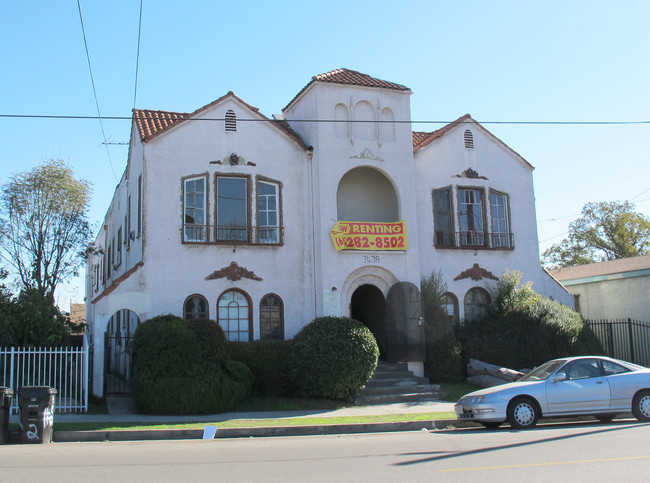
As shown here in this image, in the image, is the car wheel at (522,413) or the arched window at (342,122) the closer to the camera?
the car wheel at (522,413)

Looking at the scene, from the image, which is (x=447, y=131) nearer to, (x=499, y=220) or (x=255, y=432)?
(x=499, y=220)

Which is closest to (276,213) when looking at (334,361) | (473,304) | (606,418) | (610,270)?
(334,361)

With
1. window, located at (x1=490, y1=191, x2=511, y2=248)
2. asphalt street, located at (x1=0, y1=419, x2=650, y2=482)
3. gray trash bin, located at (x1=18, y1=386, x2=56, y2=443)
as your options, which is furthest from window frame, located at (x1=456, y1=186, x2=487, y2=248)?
gray trash bin, located at (x1=18, y1=386, x2=56, y2=443)

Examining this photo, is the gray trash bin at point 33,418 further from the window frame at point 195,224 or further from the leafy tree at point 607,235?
the leafy tree at point 607,235

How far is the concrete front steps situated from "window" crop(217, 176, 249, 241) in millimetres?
5625

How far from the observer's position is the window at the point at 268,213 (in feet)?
65.3

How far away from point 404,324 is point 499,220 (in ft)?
20.0

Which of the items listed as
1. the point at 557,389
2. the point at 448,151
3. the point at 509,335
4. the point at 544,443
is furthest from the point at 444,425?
the point at 448,151

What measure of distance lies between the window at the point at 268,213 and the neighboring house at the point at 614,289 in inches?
576

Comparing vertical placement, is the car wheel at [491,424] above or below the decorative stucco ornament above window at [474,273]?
below

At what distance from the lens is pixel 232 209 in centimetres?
1977

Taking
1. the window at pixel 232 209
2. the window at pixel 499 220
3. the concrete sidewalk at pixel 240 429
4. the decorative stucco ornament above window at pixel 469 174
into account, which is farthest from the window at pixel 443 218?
the concrete sidewalk at pixel 240 429

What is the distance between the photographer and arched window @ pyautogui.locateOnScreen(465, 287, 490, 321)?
2219 cm

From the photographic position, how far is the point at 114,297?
58.9 feet
